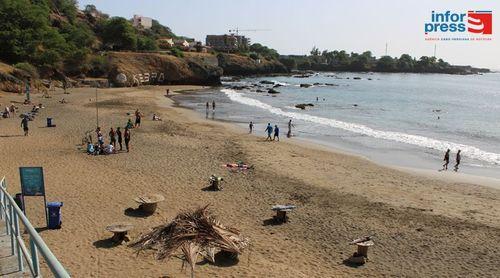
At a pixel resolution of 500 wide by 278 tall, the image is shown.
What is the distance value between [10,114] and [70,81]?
96.5 feet

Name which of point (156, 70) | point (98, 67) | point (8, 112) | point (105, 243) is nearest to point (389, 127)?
point (8, 112)

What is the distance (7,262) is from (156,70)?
244 ft

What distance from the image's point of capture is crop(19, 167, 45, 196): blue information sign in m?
11.7

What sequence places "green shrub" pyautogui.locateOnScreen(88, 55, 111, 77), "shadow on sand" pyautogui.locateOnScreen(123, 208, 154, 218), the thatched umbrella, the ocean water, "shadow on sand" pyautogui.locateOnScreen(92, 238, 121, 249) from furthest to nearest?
"green shrub" pyautogui.locateOnScreen(88, 55, 111, 77), the ocean water, "shadow on sand" pyautogui.locateOnScreen(123, 208, 154, 218), "shadow on sand" pyautogui.locateOnScreen(92, 238, 121, 249), the thatched umbrella

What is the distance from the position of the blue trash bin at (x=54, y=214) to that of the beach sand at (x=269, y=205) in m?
0.24

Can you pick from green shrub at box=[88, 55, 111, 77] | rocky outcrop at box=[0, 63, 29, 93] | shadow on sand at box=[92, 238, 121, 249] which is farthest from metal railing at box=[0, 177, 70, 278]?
green shrub at box=[88, 55, 111, 77]

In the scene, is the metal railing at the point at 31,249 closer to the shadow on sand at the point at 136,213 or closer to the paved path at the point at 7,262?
the paved path at the point at 7,262

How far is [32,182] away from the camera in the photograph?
1180cm

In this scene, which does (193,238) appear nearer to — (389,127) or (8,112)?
(8,112)

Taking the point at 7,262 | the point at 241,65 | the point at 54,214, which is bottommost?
the point at 54,214

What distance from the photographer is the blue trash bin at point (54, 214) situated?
1218cm

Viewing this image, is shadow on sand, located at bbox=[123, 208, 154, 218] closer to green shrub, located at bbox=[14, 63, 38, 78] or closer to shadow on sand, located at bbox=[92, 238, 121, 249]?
shadow on sand, located at bbox=[92, 238, 121, 249]

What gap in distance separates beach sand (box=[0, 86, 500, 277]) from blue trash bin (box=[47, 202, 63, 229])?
240 mm

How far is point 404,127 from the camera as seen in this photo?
41.9m
